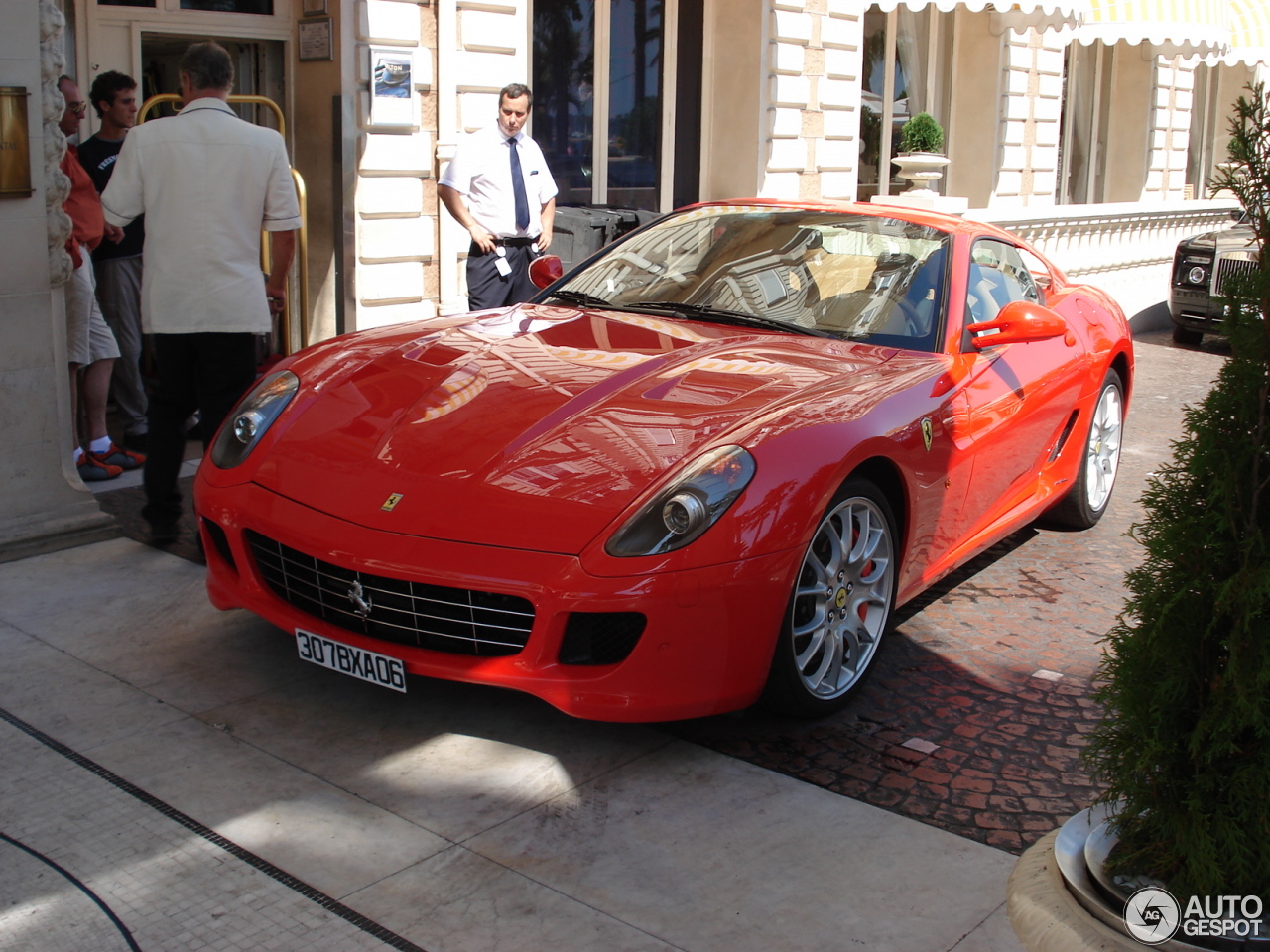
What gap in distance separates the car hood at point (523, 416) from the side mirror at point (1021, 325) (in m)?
0.43

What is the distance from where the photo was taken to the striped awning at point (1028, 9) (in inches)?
490

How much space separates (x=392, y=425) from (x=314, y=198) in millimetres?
5854

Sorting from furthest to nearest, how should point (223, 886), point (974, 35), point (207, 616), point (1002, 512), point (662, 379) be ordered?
point (974, 35) → point (1002, 512) → point (207, 616) → point (662, 379) → point (223, 886)

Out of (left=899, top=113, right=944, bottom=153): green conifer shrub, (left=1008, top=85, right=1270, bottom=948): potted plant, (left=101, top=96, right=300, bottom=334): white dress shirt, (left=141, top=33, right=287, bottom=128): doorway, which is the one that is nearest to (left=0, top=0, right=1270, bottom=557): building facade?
(left=141, top=33, right=287, bottom=128): doorway

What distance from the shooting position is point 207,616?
15.3ft

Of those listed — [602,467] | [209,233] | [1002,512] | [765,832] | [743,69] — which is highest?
[743,69]

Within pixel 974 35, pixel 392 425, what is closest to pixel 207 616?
pixel 392 425

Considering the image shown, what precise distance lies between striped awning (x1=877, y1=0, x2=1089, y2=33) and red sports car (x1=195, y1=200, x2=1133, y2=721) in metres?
7.89

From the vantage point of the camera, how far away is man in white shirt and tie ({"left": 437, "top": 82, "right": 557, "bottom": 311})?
801 cm

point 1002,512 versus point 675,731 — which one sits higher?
point 1002,512

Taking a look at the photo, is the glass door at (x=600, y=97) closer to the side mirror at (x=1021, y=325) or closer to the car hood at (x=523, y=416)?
the car hood at (x=523, y=416)

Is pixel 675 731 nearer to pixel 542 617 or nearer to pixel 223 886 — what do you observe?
pixel 542 617

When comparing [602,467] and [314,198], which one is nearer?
[602,467]

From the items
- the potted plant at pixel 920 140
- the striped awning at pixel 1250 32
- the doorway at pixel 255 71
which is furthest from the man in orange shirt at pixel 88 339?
the striped awning at pixel 1250 32
